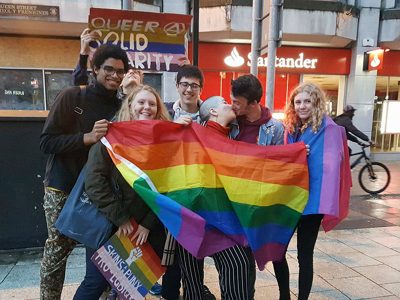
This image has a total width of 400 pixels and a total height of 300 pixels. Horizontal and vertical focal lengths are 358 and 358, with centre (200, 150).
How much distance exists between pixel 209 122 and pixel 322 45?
10.4 meters

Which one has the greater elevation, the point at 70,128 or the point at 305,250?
the point at 70,128

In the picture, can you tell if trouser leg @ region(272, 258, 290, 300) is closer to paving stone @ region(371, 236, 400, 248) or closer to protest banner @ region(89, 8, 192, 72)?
protest banner @ region(89, 8, 192, 72)

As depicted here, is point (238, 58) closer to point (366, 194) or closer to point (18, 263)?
point (366, 194)

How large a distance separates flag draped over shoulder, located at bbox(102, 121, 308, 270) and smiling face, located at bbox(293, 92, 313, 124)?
37 centimetres

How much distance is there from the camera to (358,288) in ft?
11.6

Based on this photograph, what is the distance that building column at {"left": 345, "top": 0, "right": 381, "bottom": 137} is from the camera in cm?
1140

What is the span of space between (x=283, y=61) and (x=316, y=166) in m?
9.46

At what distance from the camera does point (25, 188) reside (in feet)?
13.1

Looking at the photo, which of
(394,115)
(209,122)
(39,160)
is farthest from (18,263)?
(394,115)

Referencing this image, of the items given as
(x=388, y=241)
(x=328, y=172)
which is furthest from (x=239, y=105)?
(x=388, y=241)

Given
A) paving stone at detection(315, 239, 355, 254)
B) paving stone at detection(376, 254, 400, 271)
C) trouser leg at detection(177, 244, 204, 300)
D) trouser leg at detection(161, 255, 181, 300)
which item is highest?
trouser leg at detection(177, 244, 204, 300)

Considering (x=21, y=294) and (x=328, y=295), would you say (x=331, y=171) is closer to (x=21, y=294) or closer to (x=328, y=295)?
(x=328, y=295)

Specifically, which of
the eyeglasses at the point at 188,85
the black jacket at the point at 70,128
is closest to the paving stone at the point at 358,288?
the eyeglasses at the point at 188,85

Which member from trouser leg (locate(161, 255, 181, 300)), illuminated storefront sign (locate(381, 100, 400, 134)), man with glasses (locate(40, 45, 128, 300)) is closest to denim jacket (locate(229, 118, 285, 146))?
man with glasses (locate(40, 45, 128, 300))
